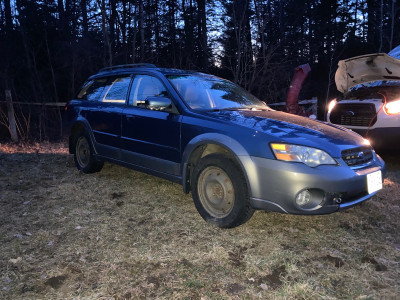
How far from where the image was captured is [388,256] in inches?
102

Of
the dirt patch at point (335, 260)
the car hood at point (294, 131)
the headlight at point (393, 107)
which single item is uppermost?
the headlight at point (393, 107)

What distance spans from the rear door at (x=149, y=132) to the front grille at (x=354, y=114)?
3464mm

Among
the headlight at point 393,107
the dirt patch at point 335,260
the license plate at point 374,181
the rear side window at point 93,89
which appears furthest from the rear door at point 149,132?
the headlight at point 393,107

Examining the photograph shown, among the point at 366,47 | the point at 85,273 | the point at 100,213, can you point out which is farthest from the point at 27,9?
the point at 366,47

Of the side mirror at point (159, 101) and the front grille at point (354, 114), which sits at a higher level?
the side mirror at point (159, 101)

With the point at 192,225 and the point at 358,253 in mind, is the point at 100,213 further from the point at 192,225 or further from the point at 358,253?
the point at 358,253

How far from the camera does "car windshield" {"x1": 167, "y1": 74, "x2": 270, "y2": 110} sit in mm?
3570

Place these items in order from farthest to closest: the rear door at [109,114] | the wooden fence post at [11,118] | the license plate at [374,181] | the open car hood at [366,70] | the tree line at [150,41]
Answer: the tree line at [150,41]
the wooden fence post at [11,118]
the open car hood at [366,70]
the rear door at [109,114]
the license plate at [374,181]

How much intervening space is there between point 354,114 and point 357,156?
2.75m

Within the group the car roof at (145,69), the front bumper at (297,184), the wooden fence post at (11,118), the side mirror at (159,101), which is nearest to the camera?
the front bumper at (297,184)

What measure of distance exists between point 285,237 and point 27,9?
69.9ft

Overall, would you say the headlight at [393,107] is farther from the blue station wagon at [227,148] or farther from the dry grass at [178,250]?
the blue station wagon at [227,148]

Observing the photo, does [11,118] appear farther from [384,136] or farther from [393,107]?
[393,107]

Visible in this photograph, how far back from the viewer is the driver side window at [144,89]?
379 centimetres
